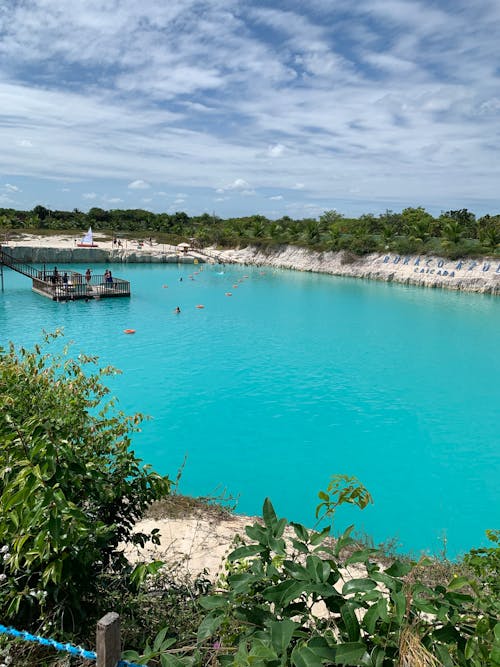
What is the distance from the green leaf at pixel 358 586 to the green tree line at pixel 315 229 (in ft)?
165

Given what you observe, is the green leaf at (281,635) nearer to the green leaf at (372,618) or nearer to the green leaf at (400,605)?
the green leaf at (372,618)

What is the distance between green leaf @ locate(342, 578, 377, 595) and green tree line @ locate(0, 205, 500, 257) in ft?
165

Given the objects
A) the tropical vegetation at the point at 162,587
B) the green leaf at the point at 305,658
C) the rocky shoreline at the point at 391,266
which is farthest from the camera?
the rocky shoreline at the point at 391,266

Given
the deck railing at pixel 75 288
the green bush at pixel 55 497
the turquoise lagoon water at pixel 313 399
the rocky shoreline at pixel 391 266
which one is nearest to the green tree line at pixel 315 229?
the rocky shoreline at pixel 391 266

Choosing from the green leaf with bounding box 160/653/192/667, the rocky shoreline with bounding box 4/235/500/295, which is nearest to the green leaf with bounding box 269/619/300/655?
the green leaf with bounding box 160/653/192/667

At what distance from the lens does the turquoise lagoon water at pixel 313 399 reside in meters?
10.8

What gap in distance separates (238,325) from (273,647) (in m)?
25.8

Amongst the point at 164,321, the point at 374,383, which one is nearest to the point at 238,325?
the point at 164,321

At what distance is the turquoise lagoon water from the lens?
35.4ft

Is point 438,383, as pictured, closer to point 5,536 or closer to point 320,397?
point 320,397

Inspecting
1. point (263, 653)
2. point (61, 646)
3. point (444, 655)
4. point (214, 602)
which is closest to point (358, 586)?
point (444, 655)

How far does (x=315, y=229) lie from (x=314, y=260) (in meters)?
5.30

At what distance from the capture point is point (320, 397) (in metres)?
16.3

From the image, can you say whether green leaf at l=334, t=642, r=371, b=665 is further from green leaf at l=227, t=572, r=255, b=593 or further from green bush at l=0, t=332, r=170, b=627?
green bush at l=0, t=332, r=170, b=627
